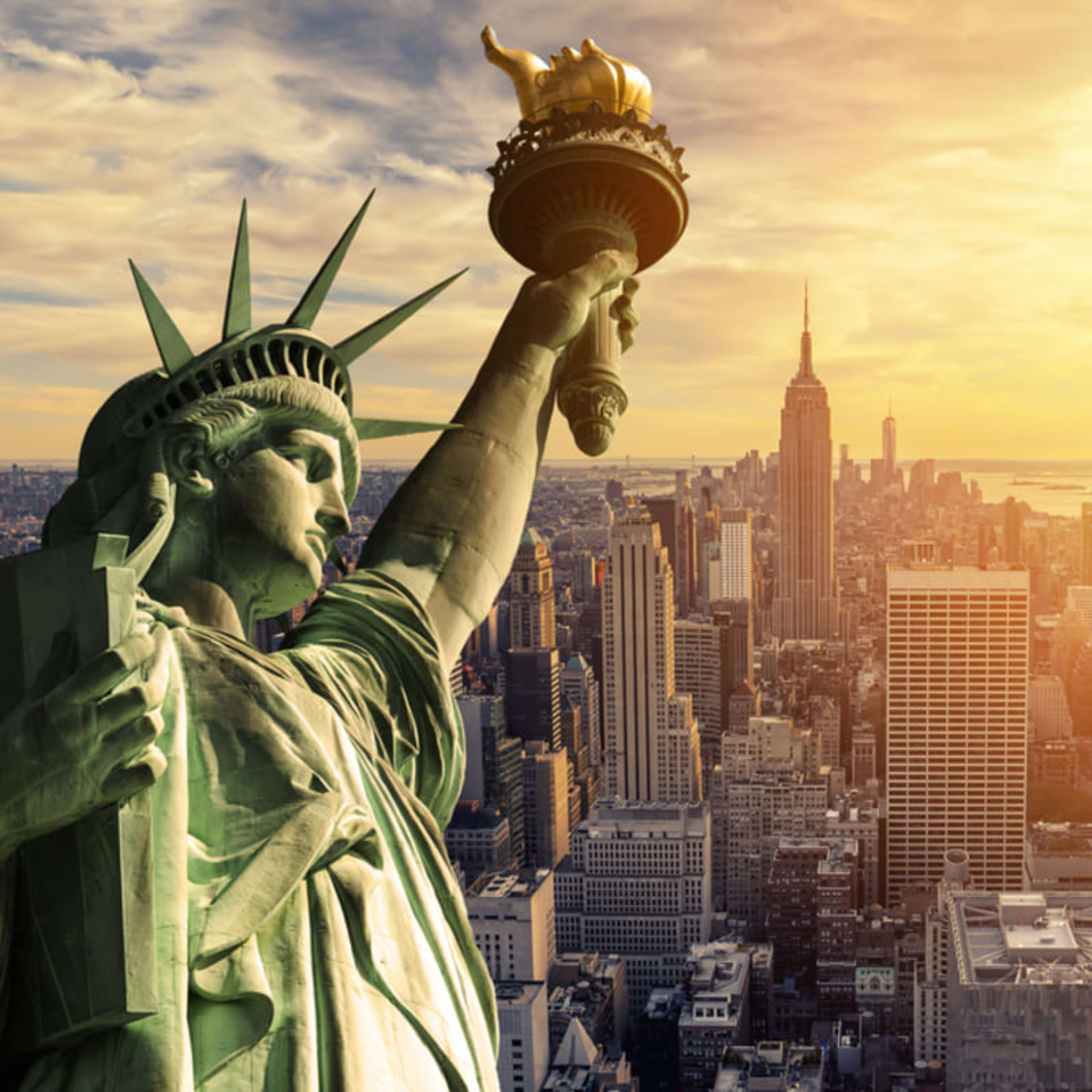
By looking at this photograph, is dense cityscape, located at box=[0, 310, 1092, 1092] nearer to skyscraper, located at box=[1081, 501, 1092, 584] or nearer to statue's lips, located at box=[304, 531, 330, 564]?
skyscraper, located at box=[1081, 501, 1092, 584]

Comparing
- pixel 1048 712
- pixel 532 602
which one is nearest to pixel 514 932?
pixel 532 602

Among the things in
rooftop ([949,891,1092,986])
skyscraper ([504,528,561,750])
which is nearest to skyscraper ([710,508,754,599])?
skyscraper ([504,528,561,750])

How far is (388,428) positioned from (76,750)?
1.17 m

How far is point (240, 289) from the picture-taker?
10.1 feet

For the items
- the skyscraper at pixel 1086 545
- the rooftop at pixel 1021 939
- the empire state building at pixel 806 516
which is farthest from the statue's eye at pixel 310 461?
the empire state building at pixel 806 516

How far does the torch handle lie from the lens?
3.79 metres

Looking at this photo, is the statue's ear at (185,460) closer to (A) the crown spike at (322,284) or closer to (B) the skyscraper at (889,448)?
(A) the crown spike at (322,284)

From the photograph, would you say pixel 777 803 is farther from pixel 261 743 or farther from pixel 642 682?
pixel 261 743

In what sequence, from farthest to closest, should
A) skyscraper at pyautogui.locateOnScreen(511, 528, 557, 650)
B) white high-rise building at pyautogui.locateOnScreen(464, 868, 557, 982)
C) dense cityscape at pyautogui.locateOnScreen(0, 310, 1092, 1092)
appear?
skyscraper at pyautogui.locateOnScreen(511, 528, 557, 650), white high-rise building at pyautogui.locateOnScreen(464, 868, 557, 982), dense cityscape at pyautogui.locateOnScreen(0, 310, 1092, 1092)

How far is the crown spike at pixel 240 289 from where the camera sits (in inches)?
120

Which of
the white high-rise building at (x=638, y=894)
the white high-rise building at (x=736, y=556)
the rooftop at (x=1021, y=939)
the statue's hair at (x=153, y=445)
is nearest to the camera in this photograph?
the statue's hair at (x=153, y=445)

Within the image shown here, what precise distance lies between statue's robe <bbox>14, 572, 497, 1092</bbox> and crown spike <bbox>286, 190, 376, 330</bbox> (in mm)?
583

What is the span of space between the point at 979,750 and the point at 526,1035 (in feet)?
88.6

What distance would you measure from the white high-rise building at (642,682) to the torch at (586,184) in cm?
5947
